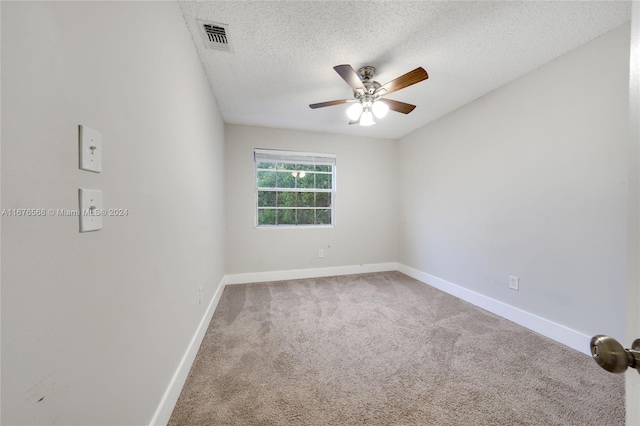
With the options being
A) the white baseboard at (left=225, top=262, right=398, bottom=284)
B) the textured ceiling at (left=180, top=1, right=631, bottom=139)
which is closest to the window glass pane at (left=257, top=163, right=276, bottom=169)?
the textured ceiling at (left=180, top=1, right=631, bottom=139)

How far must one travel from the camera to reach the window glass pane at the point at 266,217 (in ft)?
12.0

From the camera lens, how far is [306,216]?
3.83 meters

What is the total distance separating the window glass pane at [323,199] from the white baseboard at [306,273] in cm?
102

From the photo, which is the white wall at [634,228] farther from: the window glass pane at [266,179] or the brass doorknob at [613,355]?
the window glass pane at [266,179]

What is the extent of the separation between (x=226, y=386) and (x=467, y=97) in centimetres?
339

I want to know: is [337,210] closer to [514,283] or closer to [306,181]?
[306,181]

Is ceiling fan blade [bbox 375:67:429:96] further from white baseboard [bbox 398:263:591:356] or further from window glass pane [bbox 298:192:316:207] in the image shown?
white baseboard [bbox 398:263:591:356]

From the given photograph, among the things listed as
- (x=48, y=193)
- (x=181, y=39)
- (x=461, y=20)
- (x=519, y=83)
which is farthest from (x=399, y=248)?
(x=48, y=193)

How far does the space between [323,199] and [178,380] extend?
2903mm

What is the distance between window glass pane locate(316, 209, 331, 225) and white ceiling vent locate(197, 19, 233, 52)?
249 cm

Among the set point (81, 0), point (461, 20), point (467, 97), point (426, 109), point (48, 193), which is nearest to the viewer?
point (48, 193)

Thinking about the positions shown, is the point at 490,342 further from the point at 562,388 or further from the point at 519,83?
the point at 519,83

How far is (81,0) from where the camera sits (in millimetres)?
676

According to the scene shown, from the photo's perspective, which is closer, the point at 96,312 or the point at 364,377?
the point at 96,312
